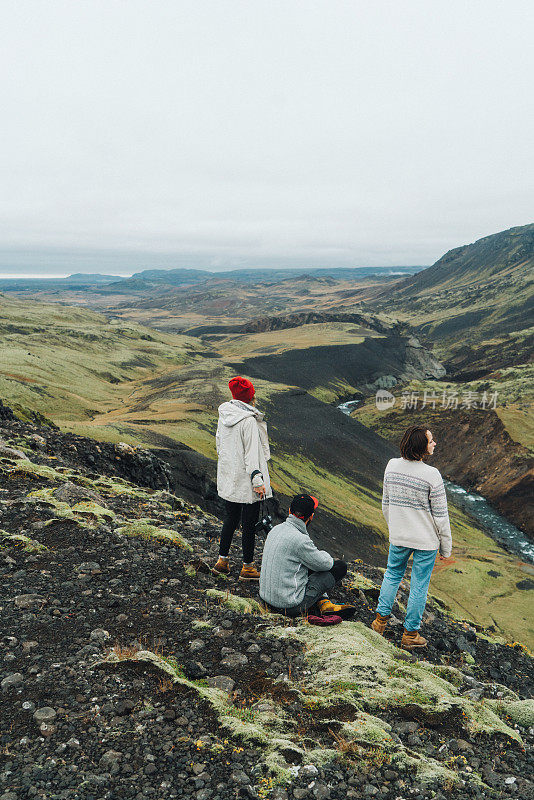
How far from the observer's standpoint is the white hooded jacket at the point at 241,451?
27.1ft

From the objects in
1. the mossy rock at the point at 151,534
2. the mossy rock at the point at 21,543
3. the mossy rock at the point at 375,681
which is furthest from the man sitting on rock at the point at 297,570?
the mossy rock at the point at 21,543

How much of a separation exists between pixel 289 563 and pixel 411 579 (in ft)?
7.85

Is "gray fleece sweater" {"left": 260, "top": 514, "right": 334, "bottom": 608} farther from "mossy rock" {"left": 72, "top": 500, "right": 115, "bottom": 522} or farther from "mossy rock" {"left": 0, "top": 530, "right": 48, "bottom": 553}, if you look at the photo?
"mossy rock" {"left": 72, "top": 500, "right": 115, "bottom": 522}

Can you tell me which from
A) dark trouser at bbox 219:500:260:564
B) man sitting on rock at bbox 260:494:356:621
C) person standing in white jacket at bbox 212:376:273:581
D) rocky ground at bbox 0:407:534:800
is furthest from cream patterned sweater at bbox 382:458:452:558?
dark trouser at bbox 219:500:260:564

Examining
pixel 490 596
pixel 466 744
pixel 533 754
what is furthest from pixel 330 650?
pixel 490 596

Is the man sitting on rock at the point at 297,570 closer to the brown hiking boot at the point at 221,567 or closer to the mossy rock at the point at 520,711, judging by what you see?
the brown hiking boot at the point at 221,567

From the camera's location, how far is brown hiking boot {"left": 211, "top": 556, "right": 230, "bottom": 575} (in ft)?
30.7

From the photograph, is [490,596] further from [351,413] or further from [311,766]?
[351,413]

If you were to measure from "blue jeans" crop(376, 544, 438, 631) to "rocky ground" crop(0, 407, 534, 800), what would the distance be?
60 cm

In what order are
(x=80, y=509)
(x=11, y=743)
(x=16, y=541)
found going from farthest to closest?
(x=80, y=509) < (x=16, y=541) < (x=11, y=743)

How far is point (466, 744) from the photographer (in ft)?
17.3

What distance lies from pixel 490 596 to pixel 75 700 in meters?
38.7

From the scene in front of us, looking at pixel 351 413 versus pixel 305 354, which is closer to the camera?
pixel 351 413

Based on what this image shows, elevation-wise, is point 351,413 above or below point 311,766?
below
